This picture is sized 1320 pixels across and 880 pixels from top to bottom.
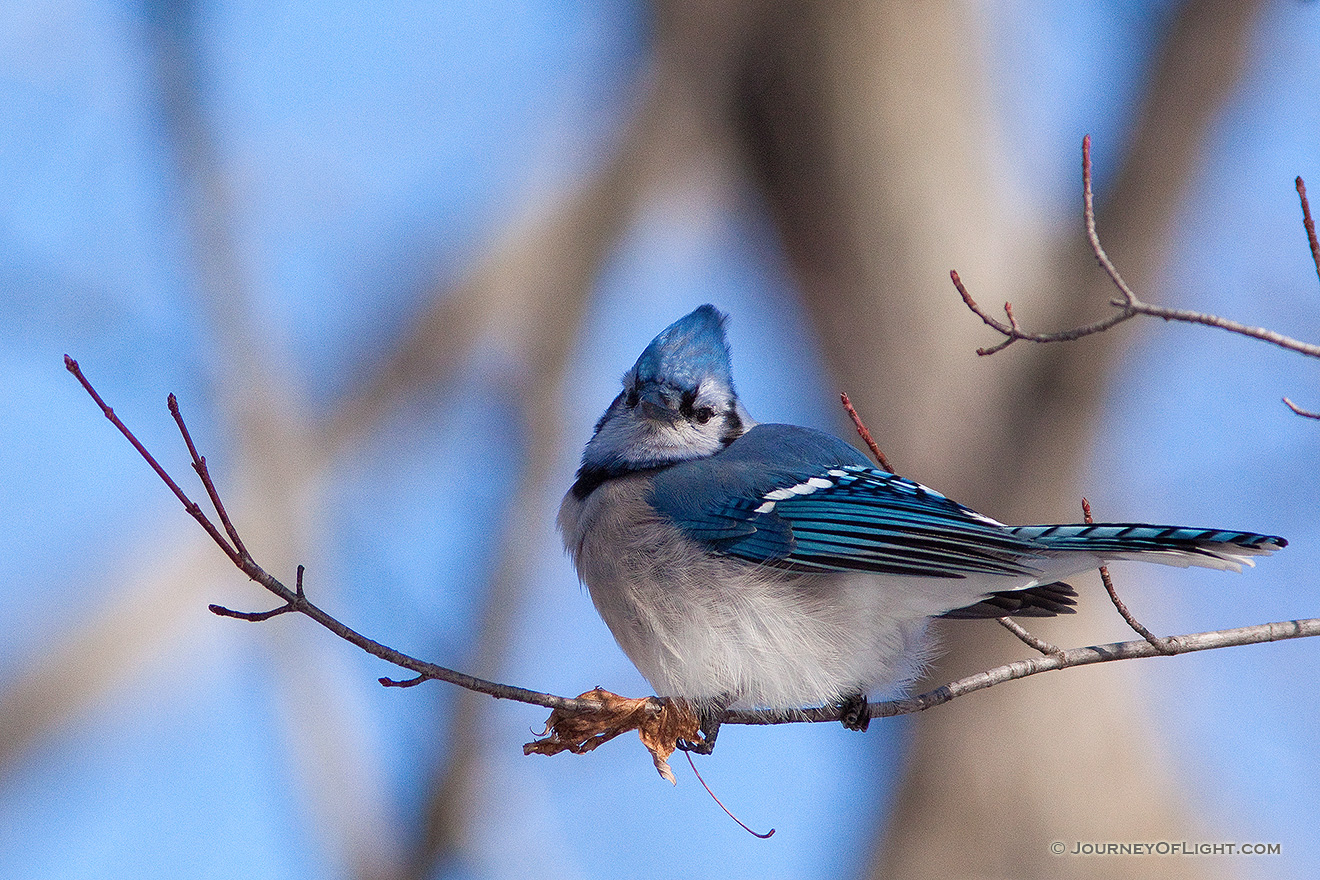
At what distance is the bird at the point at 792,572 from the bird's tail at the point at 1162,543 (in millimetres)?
16

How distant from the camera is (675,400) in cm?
300

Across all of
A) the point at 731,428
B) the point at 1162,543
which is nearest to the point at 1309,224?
the point at 1162,543

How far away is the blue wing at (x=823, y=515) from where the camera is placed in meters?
2.31

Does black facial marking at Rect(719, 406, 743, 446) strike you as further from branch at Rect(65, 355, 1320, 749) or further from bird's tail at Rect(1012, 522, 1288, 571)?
bird's tail at Rect(1012, 522, 1288, 571)

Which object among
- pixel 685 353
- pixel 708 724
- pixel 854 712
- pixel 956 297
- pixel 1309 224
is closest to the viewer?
pixel 1309 224

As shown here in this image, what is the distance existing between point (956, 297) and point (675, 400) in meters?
1.73

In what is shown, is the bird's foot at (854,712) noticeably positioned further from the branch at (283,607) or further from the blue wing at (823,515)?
the branch at (283,607)

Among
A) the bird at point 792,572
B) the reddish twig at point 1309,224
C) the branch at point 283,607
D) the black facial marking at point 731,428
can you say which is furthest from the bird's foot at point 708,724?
the reddish twig at point 1309,224

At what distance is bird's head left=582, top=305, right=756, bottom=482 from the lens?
2.98m

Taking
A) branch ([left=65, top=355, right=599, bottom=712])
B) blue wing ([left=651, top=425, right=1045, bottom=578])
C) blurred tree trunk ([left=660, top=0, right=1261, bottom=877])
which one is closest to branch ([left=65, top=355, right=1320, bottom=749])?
branch ([left=65, top=355, right=599, bottom=712])

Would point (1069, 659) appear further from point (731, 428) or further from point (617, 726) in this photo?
point (731, 428)

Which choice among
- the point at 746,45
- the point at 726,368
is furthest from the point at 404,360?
the point at 726,368

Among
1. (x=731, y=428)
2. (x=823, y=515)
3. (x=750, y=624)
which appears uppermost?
(x=731, y=428)

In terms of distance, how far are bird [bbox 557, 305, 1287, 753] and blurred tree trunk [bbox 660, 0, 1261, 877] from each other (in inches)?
46.2
